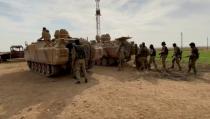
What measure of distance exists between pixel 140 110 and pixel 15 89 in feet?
22.7

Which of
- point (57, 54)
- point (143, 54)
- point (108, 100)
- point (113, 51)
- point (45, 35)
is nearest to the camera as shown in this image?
point (108, 100)

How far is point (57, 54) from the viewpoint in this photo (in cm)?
1552

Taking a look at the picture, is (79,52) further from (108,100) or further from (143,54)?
(143,54)

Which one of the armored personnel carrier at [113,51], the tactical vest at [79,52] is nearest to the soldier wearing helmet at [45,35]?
the armored personnel carrier at [113,51]

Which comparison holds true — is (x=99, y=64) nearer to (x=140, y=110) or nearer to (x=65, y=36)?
(x=65, y=36)

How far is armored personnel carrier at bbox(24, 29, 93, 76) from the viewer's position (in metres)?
15.7

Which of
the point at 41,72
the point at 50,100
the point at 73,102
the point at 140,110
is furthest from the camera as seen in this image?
the point at 41,72

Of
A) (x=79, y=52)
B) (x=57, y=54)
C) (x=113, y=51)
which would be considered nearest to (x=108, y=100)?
(x=79, y=52)

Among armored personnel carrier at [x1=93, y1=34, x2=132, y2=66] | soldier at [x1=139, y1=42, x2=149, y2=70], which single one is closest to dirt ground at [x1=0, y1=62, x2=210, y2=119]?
soldier at [x1=139, y1=42, x2=149, y2=70]

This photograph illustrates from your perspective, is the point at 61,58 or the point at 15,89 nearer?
the point at 15,89

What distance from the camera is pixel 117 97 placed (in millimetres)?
10898

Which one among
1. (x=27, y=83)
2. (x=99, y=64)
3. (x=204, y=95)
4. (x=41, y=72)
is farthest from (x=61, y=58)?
(x=99, y=64)

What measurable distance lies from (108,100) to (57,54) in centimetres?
562

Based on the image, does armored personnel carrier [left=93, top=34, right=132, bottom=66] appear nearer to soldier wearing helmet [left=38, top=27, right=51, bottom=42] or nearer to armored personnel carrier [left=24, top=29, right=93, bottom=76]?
soldier wearing helmet [left=38, top=27, right=51, bottom=42]
